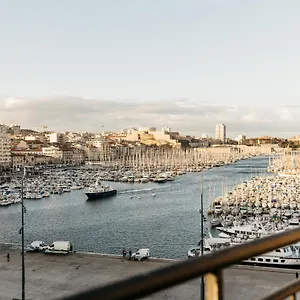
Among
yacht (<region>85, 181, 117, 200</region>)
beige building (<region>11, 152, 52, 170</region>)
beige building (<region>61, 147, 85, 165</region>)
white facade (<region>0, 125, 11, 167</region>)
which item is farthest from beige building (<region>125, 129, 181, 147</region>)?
yacht (<region>85, 181, 117, 200</region>)

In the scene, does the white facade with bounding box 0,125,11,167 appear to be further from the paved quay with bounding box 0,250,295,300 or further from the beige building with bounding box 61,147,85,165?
the paved quay with bounding box 0,250,295,300

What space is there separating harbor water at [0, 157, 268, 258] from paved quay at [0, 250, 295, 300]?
1670 millimetres

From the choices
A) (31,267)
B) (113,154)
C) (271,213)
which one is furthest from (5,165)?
(31,267)

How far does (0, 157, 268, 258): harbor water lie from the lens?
8555mm

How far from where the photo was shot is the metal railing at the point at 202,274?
29 cm

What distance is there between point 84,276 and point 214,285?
4962mm

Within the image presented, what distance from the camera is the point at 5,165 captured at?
30.4 meters

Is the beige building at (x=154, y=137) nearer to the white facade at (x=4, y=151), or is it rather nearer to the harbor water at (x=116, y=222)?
the white facade at (x=4, y=151)

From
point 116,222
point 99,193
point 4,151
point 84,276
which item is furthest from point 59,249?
point 4,151

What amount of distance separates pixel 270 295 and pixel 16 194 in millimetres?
17004

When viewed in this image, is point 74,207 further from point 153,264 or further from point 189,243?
point 153,264

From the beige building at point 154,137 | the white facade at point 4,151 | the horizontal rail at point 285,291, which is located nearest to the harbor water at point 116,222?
the horizontal rail at point 285,291

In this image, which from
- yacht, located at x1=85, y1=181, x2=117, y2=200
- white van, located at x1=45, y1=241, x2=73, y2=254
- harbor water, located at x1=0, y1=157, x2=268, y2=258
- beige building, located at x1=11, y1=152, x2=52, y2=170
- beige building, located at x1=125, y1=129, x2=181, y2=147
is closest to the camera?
white van, located at x1=45, y1=241, x2=73, y2=254

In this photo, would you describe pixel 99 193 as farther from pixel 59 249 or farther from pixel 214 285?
pixel 214 285
